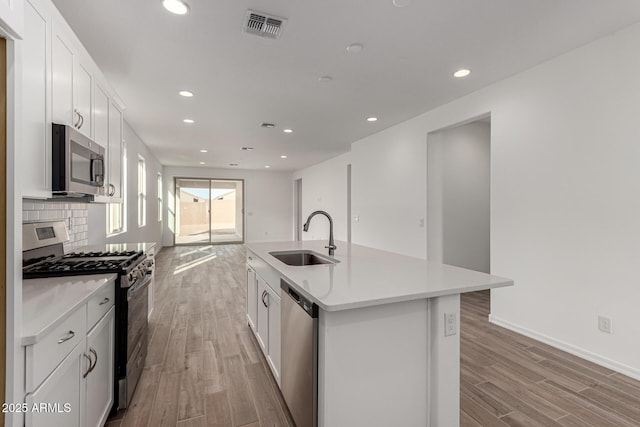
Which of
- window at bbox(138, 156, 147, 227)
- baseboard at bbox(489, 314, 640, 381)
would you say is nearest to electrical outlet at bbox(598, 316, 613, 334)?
baseboard at bbox(489, 314, 640, 381)

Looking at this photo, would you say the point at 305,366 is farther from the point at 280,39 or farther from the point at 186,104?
the point at 186,104

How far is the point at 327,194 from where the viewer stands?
8.28 meters

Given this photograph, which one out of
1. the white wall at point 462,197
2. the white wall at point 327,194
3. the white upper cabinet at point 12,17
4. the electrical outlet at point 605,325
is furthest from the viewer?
the white wall at point 327,194

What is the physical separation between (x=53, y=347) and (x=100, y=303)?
0.50 meters

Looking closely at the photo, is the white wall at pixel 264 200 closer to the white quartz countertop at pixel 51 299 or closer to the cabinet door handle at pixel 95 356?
the white quartz countertop at pixel 51 299

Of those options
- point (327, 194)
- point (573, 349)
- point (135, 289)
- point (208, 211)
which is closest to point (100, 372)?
point (135, 289)

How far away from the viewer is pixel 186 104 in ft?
12.7

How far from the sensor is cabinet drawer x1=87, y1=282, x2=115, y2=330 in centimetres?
141

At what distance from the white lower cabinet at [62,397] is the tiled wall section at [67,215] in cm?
110

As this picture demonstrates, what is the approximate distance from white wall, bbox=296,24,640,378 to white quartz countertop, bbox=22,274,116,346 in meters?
3.52

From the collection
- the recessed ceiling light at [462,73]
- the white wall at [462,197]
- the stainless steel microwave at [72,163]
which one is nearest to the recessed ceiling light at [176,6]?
the stainless steel microwave at [72,163]

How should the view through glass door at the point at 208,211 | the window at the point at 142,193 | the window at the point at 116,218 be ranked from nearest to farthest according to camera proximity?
the window at the point at 116,218, the window at the point at 142,193, the view through glass door at the point at 208,211

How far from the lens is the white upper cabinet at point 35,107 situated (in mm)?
1252

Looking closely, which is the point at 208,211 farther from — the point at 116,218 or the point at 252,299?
the point at 252,299
